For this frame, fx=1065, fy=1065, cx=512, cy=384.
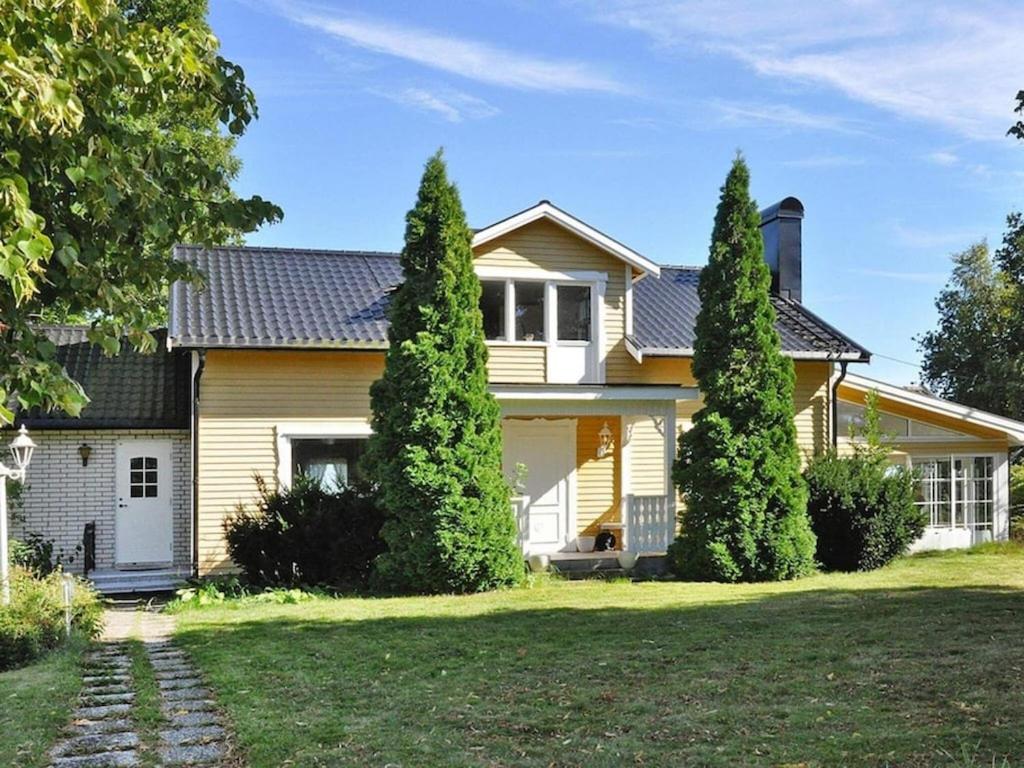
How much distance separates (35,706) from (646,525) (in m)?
11.1

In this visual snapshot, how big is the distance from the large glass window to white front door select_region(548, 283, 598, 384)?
343 cm

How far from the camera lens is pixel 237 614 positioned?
1239 centimetres

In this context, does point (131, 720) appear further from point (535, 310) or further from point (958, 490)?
point (958, 490)

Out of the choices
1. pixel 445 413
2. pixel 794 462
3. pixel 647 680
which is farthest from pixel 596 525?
pixel 647 680

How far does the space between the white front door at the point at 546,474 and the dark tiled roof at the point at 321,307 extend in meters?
2.29

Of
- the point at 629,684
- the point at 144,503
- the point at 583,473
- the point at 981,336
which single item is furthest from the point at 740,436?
the point at 981,336

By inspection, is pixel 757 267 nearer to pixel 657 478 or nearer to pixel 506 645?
pixel 657 478

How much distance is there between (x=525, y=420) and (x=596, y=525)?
Result: 2.22 metres

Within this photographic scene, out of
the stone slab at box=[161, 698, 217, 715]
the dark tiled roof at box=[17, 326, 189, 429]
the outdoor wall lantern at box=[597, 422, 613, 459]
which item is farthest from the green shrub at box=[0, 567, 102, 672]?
the outdoor wall lantern at box=[597, 422, 613, 459]

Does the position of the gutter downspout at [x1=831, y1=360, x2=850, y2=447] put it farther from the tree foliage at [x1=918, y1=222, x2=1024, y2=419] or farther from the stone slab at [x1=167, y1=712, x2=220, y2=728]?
the tree foliage at [x1=918, y1=222, x2=1024, y2=419]

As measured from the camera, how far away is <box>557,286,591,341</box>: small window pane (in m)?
17.8

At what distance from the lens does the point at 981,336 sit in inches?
1444

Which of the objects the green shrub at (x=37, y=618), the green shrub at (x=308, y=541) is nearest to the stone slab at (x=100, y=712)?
the green shrub at (x=37, y=618)

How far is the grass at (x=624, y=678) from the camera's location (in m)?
6.02
